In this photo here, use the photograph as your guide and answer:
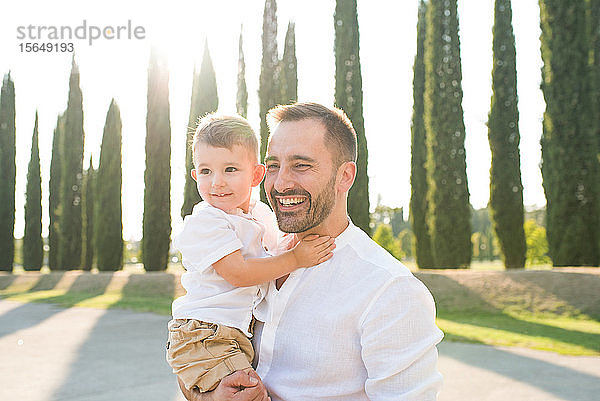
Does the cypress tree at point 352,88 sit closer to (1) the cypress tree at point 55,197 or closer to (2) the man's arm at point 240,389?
(2) the man's arm at point 240,389

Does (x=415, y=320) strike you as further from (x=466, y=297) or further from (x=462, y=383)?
(x=466, y=297)

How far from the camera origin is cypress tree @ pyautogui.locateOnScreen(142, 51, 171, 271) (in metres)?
20.8

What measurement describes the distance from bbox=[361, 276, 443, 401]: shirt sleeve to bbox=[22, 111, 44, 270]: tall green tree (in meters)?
29.0

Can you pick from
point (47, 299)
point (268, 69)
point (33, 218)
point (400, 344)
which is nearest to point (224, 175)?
point (400, 344)

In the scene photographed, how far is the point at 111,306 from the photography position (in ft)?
43.4

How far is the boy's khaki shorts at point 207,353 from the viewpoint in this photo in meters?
1.70

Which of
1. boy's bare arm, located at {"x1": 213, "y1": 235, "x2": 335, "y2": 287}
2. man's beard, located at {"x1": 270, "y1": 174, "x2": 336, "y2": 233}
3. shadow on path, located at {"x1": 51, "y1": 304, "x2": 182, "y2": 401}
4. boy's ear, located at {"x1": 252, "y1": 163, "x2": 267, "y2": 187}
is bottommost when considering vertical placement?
shadow on path, located at {"x1": 51, "y1": 304, "x2": 182, "y2": 401}

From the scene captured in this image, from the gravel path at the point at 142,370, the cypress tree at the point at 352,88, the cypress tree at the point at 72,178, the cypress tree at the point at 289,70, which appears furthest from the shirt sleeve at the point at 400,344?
the cypress tree at the point at 72,178

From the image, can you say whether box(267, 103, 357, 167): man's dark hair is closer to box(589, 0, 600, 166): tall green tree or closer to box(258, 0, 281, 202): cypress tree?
box(589, 0, 600, 166): tall green tree

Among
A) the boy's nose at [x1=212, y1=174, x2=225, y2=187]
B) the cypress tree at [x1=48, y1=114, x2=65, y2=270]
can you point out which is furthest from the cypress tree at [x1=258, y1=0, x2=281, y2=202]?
the boy's nose at [x1=212, y1=174, x2=225, y2=187]

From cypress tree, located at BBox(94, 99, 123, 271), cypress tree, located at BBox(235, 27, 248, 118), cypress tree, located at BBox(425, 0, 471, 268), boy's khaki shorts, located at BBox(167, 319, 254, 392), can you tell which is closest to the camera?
boy's khaki shorts, located at BBox(167, 319, 254, 392)

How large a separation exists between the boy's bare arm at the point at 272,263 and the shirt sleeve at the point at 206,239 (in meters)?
0.03

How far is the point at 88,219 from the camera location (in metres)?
26.5

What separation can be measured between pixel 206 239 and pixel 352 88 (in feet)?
49.2
